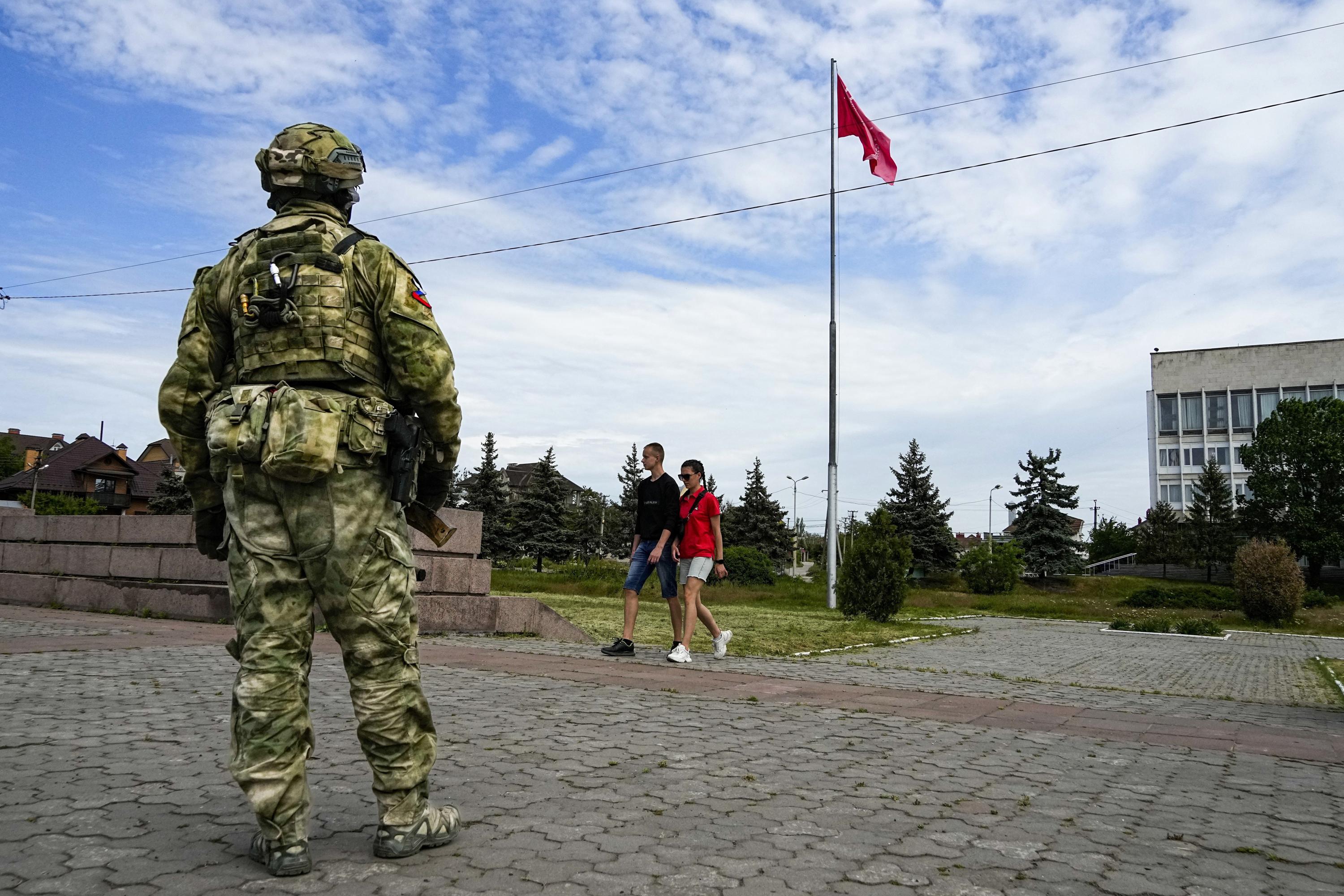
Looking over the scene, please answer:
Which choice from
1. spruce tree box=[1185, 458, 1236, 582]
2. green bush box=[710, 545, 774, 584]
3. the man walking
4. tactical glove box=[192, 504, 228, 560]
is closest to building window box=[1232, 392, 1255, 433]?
spruce tree box=[1185, 458, 1236, 582]

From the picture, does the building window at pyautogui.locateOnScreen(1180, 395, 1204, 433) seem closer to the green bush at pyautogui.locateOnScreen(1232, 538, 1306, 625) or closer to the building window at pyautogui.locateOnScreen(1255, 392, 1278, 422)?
the building window at pyautogui.locateOnScreen(1255, 392, 1278, 422)

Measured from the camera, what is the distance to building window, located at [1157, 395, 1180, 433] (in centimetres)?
7906

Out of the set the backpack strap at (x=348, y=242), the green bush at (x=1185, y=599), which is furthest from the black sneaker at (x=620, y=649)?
the green bush at (x=1185, y=599)

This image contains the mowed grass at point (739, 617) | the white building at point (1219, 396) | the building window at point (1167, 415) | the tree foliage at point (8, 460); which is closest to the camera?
the mowed grass at point (739, 617)

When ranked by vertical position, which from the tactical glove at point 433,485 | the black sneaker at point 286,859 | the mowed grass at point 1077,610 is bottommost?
the mowed grass at point 1077,610

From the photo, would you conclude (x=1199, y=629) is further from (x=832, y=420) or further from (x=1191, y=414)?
(x=1191, y=414)

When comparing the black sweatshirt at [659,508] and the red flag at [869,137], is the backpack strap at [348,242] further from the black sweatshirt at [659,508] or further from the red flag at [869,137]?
the red flag at [869,137]

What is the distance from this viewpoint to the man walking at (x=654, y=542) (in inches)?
345

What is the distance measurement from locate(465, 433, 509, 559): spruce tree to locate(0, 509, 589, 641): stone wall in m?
43.3

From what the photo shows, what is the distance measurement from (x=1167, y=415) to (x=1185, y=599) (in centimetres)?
5287

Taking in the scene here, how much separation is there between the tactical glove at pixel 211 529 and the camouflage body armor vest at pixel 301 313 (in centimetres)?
45

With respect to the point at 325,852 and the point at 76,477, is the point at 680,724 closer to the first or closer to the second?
the point at 325,852

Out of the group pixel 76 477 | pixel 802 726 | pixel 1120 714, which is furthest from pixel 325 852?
pixel 76 477

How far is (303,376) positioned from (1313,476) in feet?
224
